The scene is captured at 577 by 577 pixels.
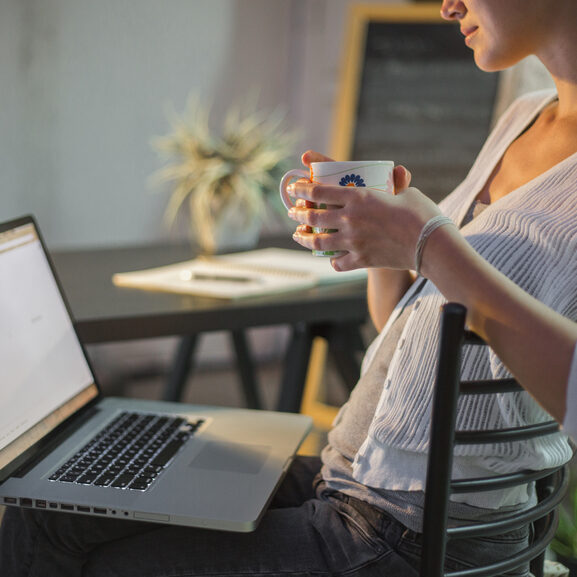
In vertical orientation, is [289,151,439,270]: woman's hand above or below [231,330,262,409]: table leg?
above

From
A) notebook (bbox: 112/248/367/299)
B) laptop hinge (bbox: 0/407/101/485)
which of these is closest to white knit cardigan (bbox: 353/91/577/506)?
laptop hinge (bbox: 0/407/101/485)

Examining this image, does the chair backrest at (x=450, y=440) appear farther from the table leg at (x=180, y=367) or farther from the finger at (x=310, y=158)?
the table leg at (x=180, y=367)

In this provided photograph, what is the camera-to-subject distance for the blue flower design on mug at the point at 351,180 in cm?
79

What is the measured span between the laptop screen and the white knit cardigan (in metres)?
0.40

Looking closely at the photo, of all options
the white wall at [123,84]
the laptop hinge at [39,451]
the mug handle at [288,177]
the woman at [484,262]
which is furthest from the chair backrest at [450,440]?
the white wall at [123,84]

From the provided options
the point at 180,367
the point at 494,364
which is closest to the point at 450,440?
the point at 494,364

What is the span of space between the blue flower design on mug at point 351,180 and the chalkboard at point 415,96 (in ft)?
6.11

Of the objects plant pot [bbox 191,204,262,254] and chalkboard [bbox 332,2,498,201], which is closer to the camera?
plant pot [bbox 191,204,262,254]

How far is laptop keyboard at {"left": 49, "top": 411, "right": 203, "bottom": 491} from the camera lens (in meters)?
0.87

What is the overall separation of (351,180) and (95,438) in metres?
0.49

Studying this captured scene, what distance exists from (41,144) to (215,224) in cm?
119

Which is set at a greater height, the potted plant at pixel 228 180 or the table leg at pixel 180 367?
the potted plant at pixel 228 180

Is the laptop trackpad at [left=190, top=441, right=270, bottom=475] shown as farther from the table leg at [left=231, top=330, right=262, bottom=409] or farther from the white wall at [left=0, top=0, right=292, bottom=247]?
the white wall at [left=0, top=0, right=292, bottom=247]

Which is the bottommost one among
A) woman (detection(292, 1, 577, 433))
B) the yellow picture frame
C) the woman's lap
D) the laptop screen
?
the woman's lap
